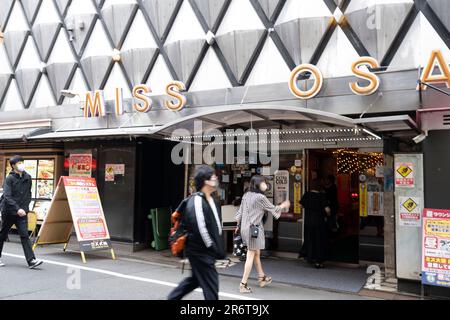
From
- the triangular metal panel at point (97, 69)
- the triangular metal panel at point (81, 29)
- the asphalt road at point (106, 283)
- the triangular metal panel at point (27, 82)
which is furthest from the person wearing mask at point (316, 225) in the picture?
the triangular metal panel at point (27, 82)

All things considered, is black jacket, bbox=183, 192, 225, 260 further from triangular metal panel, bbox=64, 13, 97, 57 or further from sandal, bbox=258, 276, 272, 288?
triangular metal panel, bbox=64, 13, 97, 57

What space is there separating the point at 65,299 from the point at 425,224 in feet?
18.7

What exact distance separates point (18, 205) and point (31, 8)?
8283mm

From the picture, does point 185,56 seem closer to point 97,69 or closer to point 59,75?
point 97,69

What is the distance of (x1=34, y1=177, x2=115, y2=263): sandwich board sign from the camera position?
30.2 ft

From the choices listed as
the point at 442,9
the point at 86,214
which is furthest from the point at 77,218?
the point at 442,9

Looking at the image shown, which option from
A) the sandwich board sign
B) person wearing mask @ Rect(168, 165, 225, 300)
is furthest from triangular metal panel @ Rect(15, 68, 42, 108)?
person wearing mask @ Rect(168, 165, 225, 300)

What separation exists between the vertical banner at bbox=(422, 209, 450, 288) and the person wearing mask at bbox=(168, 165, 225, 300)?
12.5ft

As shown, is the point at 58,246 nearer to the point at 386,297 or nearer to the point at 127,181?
the point at 127,181

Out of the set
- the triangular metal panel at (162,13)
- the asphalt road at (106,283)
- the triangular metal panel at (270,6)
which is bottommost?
the asphalt road at (106,283)

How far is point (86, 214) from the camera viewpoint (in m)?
9.41

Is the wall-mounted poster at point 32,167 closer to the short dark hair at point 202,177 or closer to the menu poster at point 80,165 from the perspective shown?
the menu poster at point 80,165

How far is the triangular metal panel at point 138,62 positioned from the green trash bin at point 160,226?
3429mm

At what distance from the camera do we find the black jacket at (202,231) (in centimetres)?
466
